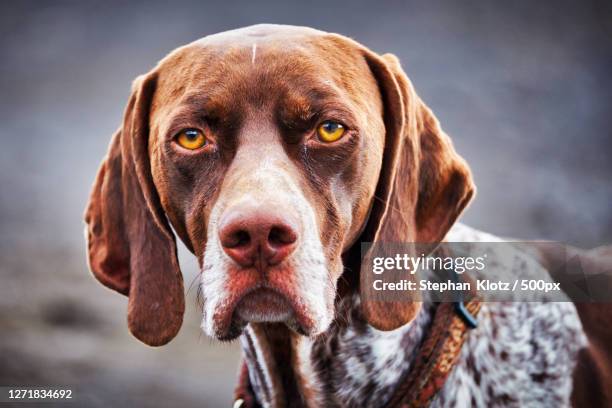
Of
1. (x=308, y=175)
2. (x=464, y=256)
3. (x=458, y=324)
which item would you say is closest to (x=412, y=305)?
(x=458, y=324)

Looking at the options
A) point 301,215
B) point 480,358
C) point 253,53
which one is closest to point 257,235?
point 301,215

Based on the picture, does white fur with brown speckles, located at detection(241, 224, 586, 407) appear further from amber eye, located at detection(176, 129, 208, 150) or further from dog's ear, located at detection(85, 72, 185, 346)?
amber eye, located at detection(176, 129, 208, 150)

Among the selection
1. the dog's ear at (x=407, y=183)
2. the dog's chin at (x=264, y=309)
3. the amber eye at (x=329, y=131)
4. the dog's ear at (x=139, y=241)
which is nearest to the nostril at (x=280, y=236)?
the dog's chin at (x=264, y=309)

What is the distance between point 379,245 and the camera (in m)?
2.34

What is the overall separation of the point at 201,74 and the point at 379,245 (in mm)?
787

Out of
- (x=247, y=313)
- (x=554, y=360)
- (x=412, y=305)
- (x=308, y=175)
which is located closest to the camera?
(x=247, y=313)

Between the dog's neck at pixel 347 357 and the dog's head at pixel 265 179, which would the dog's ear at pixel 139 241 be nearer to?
the dog's head at pixel 265 179

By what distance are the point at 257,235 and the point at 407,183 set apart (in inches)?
31.2

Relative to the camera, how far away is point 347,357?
241cm

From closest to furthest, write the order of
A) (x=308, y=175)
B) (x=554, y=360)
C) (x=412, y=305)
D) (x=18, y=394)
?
(x=308, y=175) < (x=412, y=305) < (x=554, y=360) < (x=18, y=394)

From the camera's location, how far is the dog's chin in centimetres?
191

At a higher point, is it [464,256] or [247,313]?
[464,256]

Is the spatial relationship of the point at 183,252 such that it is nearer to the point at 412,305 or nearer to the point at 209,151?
the point at 209,151

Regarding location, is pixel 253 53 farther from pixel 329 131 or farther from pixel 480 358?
pixel 480 358
